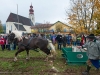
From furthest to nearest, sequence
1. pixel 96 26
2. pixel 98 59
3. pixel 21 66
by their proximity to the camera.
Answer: pixel 96 26
pixel 21 66
pixel 98 59

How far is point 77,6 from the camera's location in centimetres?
2241

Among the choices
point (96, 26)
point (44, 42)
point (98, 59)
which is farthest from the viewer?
point (96, 26)

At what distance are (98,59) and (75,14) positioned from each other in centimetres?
1621

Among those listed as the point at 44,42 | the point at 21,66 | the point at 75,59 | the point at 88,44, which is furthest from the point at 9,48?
the point at 88,44

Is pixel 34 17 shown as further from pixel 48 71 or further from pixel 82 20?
pixel 48 71

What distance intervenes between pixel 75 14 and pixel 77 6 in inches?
55.7

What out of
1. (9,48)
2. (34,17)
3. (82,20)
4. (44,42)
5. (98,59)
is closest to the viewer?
(98,59)

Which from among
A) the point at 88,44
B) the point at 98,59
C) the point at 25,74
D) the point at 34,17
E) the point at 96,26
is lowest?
the point at 25,74

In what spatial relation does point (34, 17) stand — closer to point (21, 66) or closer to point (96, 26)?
point (96, 26)

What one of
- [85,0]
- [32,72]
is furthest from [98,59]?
[85,0]

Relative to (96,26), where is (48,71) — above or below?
below

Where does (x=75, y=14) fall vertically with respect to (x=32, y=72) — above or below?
above

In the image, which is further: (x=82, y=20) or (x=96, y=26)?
(x=82, y=20)

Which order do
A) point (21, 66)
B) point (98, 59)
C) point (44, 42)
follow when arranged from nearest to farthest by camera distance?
point (98, 59), point (21, 66), point (44, 42)
